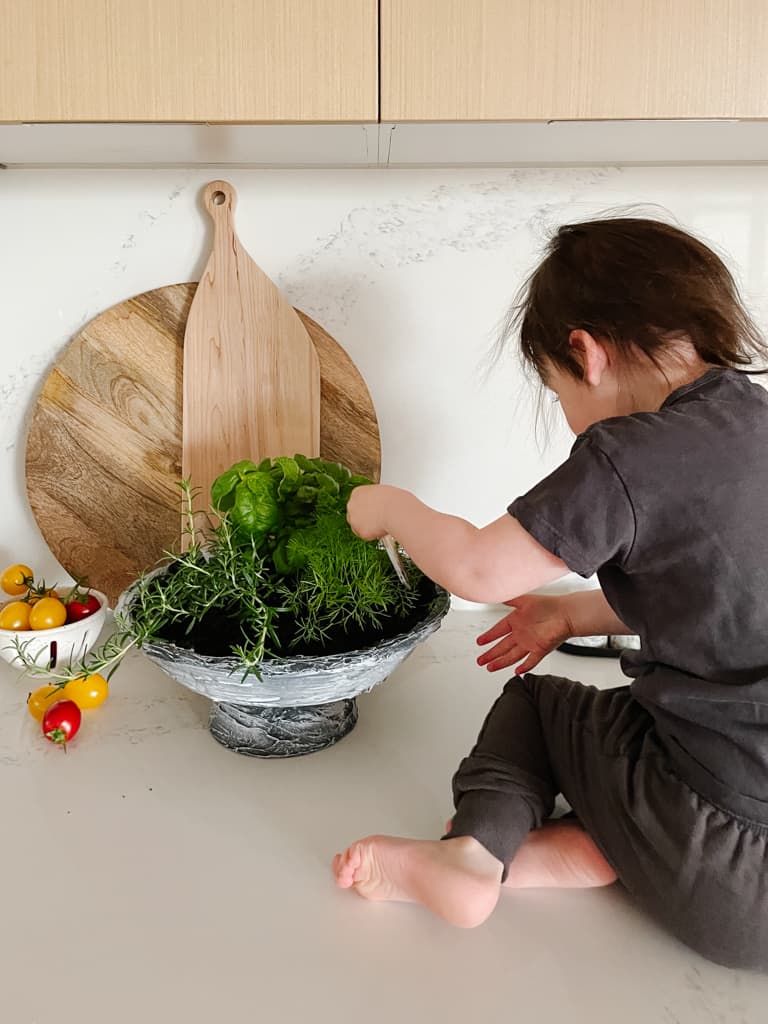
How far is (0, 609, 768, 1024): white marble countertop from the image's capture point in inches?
25.7

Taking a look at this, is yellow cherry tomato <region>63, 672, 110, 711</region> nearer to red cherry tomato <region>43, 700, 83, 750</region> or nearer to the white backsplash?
red cherry tomato <region>43, 700, 83, 750</region>

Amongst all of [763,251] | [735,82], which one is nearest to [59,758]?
[735,82]

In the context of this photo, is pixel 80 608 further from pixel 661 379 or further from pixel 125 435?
pixel 661 379

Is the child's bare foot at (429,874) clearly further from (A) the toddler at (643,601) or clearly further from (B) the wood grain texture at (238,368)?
(B) the wood grain texture at (238,368)

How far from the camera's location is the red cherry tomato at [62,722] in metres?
1.00

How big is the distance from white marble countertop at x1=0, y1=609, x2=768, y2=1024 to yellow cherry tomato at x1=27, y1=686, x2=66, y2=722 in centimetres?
3

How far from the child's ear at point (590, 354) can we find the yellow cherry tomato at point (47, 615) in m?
0.73

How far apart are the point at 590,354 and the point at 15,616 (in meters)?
0.78

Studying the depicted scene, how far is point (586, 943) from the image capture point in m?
0.72

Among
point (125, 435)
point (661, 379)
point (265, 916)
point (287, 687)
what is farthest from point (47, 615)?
point (661, 379)

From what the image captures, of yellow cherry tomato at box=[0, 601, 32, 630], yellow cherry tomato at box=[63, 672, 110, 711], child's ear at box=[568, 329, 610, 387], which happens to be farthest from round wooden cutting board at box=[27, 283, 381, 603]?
child's ear at box=[568, 329, 610, 387]

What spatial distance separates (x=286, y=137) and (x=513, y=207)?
1.31 feet

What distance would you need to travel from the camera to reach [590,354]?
864mm

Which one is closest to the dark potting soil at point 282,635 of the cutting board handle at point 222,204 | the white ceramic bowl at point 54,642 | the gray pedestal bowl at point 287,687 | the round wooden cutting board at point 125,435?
the gray pedestal bowl at point 287,687
